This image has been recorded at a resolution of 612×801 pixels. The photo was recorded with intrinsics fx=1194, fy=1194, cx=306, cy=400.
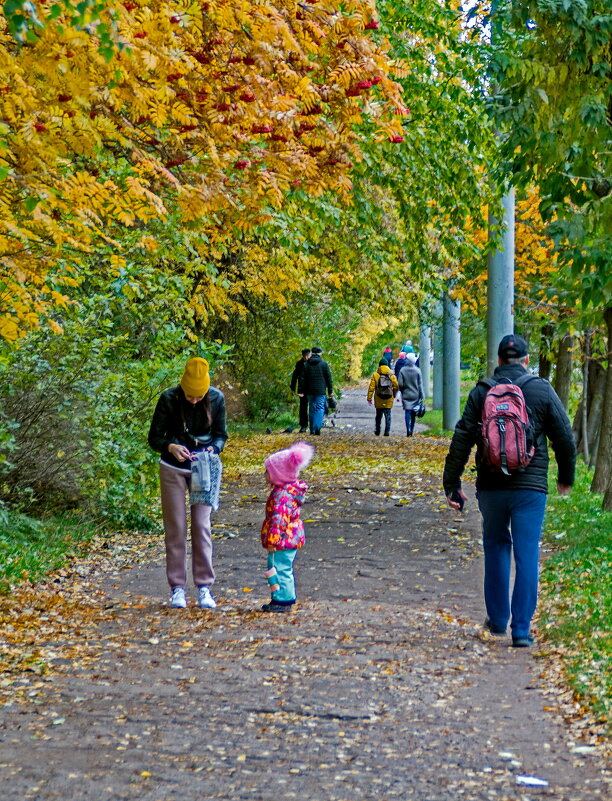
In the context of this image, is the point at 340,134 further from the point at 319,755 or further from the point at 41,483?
the point at 319,755

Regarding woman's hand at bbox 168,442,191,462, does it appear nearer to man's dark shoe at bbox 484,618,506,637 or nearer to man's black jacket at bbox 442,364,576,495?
man's black jacket at bbox 442,364,576,495

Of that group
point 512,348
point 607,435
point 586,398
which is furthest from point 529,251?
point 512,348

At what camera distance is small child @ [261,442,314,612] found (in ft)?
27.3

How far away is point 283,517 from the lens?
27.4 ft

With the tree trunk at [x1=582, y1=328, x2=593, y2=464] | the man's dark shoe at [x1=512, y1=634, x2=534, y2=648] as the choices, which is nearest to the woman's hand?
the man's dark shoe at [x1=512, y1=634, x2=534, y2=648]

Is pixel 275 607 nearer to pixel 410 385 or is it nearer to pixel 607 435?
pixel 607 435

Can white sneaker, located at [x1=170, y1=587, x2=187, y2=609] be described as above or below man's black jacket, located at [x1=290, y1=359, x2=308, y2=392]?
below

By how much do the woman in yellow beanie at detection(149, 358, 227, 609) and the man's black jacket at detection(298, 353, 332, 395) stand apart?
55.4 ft

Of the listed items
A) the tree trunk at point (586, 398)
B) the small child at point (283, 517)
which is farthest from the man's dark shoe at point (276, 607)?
the tree trunk at point (586, 398)

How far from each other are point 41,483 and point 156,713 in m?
5.61

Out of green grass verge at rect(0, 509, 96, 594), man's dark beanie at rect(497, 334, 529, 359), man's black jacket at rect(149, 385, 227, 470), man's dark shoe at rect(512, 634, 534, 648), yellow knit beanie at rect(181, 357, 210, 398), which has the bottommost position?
man's dark shoe at rect(512, 634, 534, 648)

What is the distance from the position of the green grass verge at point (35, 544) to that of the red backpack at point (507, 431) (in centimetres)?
380

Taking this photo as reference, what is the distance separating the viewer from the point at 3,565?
924 centimetres

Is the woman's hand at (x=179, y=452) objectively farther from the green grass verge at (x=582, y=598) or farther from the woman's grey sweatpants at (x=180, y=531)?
the green grass verge at (x=582, y=598)
